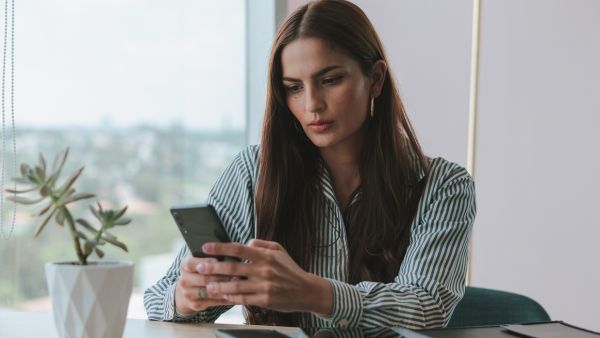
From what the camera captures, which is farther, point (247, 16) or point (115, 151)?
point (247, 16)

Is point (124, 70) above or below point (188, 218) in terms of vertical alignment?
above

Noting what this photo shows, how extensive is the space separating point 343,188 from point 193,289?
697mm

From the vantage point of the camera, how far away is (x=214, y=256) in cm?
151

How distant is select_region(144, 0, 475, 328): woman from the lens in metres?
1.88

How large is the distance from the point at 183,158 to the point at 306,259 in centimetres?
122

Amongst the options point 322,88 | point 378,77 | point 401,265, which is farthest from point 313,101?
point 401,265

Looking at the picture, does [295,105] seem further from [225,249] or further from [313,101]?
[225,249]

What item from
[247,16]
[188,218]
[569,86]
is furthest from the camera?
[247,16]

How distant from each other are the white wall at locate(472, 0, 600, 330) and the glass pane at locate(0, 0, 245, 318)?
104 centimetres

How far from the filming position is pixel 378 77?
213cm

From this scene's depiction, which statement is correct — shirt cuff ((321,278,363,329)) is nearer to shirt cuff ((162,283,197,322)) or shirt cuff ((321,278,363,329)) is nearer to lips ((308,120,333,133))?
shirt cuff ((162,283,197,322))

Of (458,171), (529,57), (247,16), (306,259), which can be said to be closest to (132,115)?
(247,16)

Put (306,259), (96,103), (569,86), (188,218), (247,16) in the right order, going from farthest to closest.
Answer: (247,16) → (569,86) → (96,103) → (306,259) → (188,218)

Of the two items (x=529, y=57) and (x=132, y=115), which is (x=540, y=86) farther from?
(x=132, y=115)
